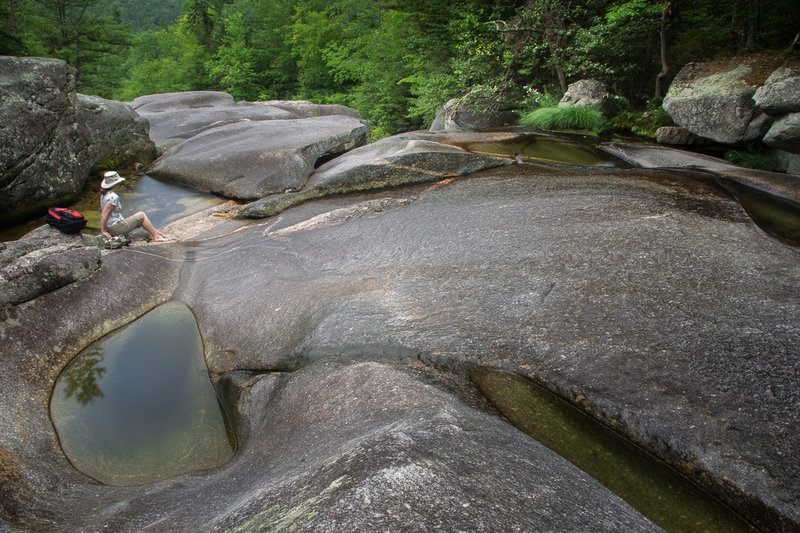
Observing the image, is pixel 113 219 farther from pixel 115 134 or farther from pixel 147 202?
pixel 115 134

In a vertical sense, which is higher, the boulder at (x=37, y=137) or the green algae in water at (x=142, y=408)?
the boulder at (x=37, y=137)

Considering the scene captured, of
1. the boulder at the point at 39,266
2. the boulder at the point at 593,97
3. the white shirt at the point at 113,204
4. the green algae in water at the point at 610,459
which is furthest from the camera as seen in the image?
the boulder at the point at 593,97

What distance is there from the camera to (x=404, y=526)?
1.47 meters

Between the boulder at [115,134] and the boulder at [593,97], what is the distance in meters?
10.6

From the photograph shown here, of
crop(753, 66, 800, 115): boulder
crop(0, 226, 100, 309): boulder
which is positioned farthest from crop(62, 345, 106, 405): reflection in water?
crop(753, 66, 800, 115): boulder

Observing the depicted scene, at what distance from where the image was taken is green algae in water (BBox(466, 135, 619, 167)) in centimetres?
784

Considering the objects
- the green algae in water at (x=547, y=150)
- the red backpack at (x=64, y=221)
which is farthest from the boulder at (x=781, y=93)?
the red backpack at (x=64, y=221)

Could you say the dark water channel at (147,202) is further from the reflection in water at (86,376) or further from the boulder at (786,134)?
the boulder at (786,134)

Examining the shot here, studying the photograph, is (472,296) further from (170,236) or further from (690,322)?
(170,236)

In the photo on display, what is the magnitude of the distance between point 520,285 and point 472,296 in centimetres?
41

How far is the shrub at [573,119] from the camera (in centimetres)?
1045

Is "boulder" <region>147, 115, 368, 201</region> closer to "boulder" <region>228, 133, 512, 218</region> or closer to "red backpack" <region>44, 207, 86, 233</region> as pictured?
"boulder" <region>228, 133, 512, 218</region>

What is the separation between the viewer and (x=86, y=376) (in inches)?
161

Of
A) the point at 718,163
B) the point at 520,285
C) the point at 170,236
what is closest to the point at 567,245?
the point at 520,285
